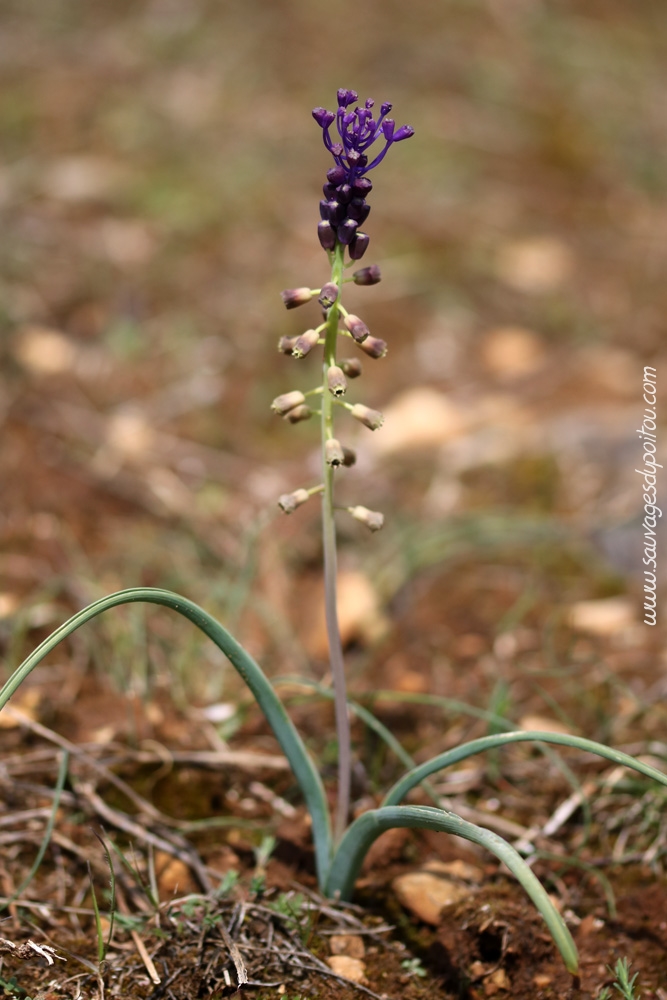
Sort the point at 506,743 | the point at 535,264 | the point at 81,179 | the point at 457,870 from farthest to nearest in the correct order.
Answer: the point at 81,179 < the point at 535,264 < the point at 457,870 < the point at 506,743

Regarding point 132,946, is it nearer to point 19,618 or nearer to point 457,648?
point 19,618

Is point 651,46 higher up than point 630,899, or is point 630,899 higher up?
point 651,46

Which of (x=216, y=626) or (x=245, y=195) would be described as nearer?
(x=216, y=626)

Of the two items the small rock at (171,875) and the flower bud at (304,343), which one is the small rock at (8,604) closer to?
the small rock at (171,875)

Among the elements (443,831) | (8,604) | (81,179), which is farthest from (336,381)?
(81,179)

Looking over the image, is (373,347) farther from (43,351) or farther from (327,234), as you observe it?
(43,351)

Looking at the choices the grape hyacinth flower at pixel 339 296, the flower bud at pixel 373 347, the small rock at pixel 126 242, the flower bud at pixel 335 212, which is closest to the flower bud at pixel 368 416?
the grape hyacinth flower at pixel 339 296

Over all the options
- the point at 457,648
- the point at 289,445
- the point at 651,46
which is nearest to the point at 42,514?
the point at 289,445
